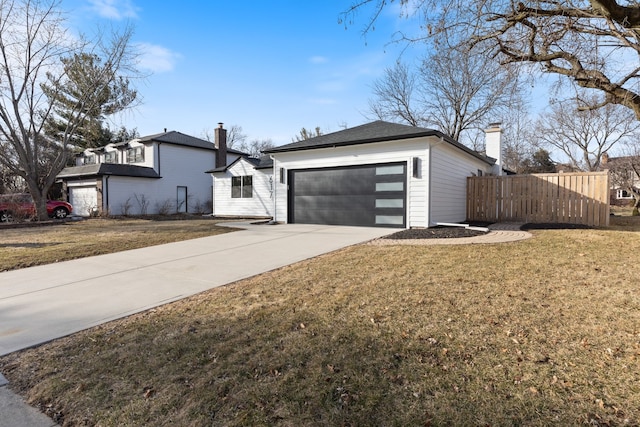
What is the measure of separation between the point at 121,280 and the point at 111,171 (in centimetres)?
1824

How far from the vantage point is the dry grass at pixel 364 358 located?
201cm

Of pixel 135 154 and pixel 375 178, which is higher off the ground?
pixel 135 154

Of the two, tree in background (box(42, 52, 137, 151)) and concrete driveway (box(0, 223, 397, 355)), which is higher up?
tree in background (box(42, 52, 137, 151))

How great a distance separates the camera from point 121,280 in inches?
204

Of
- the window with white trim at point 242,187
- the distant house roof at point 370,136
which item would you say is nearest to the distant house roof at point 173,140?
the window with white trim at point 242,187

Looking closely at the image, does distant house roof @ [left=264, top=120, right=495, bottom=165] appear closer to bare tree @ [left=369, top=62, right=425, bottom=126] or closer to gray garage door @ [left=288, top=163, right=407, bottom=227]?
gray garage door @ [left=288, top=163, right=407, bottom=227]

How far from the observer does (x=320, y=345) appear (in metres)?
2.81

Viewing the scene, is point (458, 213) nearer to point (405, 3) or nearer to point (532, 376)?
point (405, 3)

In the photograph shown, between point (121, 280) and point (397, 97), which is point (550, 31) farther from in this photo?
point (397, 97)

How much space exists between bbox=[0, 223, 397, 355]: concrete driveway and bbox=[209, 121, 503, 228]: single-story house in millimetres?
2672

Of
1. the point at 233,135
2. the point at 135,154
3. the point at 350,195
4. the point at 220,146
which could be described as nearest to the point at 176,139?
the point at 220,146

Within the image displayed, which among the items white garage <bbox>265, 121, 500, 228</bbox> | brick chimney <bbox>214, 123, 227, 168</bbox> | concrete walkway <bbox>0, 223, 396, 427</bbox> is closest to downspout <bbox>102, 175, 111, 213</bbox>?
brick chimney <bbox>214, 123, 227, 168</bbox>

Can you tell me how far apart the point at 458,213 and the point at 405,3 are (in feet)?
30.8

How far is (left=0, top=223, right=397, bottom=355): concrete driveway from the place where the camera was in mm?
3627
